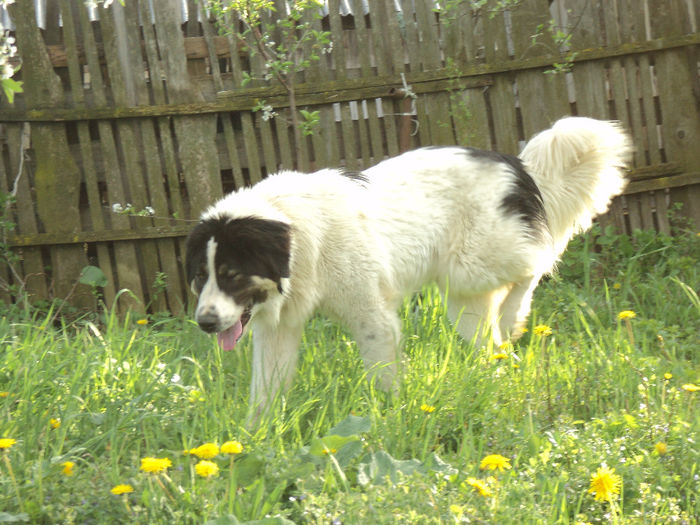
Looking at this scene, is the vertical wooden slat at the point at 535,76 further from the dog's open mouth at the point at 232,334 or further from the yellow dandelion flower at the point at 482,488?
the yellow dandelion flower at the point at 482,488

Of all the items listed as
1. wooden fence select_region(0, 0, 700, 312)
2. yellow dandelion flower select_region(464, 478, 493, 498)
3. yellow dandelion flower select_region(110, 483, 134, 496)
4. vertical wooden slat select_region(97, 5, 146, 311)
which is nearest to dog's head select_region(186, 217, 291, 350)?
yellow dandelion flower select_region(110, 483, 134, 496)

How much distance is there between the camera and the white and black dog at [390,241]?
12.5 feet

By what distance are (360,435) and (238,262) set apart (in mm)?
1127

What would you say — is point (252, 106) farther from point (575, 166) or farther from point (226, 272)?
point (226, 272)

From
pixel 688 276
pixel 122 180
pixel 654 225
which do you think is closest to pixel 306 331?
pixel 122 180

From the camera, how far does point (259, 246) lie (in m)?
3.79

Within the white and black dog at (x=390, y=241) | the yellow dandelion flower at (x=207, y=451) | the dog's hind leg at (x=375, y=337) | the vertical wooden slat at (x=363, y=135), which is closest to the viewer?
the yellow dandelion flower at (x=207, y=451)

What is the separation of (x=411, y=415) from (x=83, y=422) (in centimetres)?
123

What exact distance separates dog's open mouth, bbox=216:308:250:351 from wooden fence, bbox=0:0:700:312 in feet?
7.26

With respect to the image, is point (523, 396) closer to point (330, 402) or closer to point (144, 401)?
point (330, 402)

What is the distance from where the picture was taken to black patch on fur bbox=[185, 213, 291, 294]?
12.4 feet

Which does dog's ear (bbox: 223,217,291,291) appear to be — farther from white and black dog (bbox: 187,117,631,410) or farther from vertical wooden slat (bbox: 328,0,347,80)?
vertical wooden slat (bbox: 328,0,347,80)

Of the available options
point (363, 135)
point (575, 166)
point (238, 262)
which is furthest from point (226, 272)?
point (363, 135)

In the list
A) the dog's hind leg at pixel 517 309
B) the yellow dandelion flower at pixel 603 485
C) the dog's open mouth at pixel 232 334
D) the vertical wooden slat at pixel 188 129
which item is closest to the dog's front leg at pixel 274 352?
the dog's open mouth at pixel 232 334
